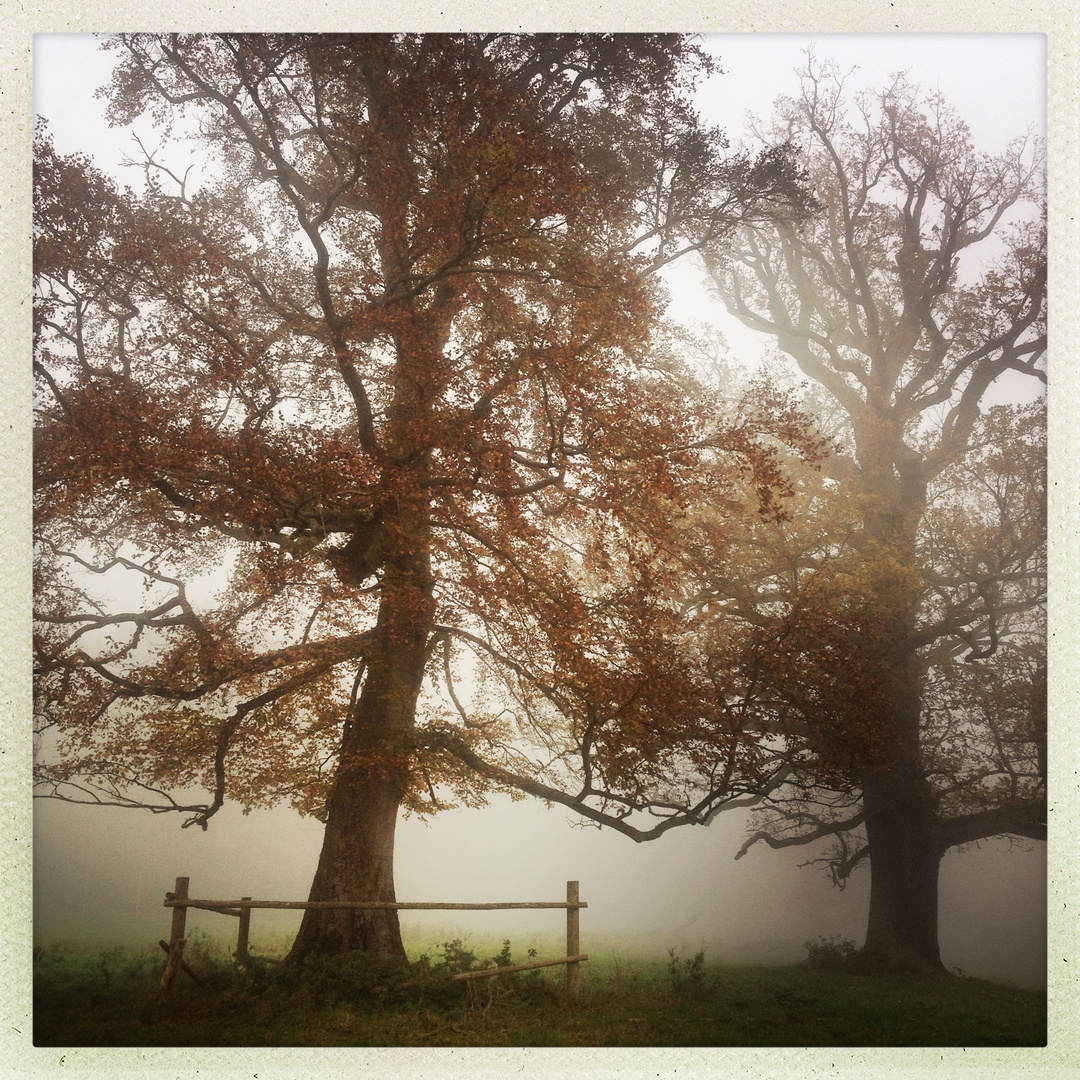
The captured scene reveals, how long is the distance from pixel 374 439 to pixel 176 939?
121 inches

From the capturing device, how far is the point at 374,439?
15.9 ft

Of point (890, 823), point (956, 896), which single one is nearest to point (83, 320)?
point (890, 823)

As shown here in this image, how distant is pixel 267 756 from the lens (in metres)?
4.65

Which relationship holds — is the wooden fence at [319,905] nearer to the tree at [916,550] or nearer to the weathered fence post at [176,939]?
the weathered fence post at [176,939]

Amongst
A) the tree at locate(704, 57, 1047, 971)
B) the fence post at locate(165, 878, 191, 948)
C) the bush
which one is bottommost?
the bush

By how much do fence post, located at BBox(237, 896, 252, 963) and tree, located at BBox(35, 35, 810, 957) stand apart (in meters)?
0.40

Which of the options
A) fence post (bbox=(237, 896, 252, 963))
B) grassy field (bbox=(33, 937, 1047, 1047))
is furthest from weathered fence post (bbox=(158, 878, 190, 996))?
fence post (bbox=(237, 896, 252, 963))

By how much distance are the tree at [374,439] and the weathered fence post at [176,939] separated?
500 mm

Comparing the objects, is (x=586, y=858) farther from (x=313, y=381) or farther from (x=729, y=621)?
(x=313, y=381)

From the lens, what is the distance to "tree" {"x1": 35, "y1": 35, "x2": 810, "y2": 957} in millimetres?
4473

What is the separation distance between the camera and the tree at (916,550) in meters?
4.74

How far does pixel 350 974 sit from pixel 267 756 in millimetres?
1369

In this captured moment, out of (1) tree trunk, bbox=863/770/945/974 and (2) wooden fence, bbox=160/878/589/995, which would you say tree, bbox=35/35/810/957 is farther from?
(1) tree trunk, bbox=863/770/945/974

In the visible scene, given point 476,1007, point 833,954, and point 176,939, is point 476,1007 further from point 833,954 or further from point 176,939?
point 833,954
